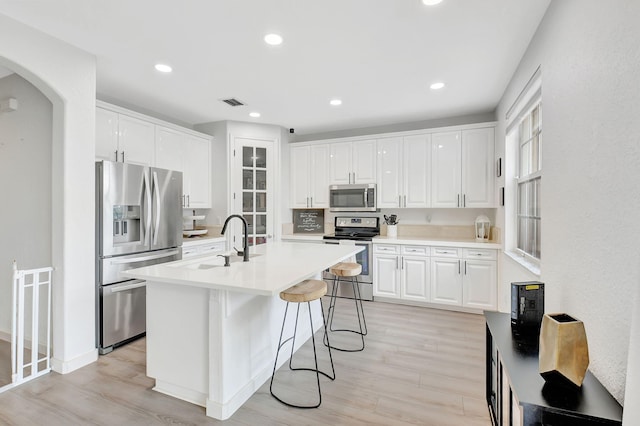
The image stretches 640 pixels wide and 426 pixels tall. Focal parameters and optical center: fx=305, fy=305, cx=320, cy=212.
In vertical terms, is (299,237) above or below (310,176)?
below

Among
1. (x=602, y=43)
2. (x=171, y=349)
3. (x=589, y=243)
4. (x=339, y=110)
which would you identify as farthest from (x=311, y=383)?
(x=339, y=110)

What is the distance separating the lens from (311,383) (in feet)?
7.43

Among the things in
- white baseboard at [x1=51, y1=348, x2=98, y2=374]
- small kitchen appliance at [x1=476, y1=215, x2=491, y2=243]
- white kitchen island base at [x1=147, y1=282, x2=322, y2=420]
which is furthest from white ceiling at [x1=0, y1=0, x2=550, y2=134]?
white baseboard at [x1=51, y1=348, x2=98, y2=374]

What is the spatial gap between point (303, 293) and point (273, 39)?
1920mm

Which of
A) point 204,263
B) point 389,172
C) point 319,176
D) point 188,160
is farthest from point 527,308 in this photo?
point 188,160

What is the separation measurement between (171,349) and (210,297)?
0.55m

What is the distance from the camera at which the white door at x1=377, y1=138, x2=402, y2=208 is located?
14.6 feet

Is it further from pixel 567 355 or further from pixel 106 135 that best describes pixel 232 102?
pixel 567 355

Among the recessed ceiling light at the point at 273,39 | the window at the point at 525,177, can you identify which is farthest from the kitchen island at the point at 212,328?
the window at the point at 525,177

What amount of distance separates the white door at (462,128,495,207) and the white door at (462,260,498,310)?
2.65ft

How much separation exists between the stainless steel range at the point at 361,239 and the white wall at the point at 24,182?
10.5 feet

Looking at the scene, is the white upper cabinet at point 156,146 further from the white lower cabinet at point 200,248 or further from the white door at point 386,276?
the white door at point 386,276

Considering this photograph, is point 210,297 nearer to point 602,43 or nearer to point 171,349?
point 171,349

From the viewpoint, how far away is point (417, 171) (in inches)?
171
